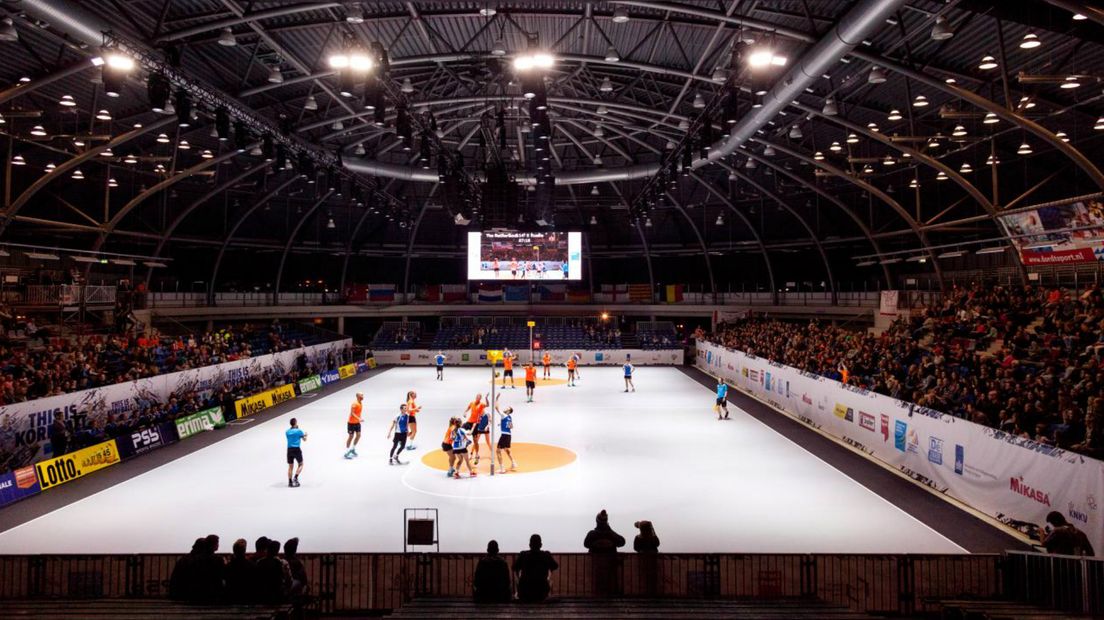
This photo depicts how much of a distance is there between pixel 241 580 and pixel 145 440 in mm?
13656

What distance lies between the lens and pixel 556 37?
21141mm

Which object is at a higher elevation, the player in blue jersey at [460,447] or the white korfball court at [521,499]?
the player in blue jersey at [460,447]

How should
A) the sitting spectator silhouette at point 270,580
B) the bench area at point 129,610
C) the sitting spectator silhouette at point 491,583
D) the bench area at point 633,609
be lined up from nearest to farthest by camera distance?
the bench area at point 129,610
the bench area at point 633,609
the sitting spectator silhouette at point 270,580
the sitting spectator silhouette at point 491,583

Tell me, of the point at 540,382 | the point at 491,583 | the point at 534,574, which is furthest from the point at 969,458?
the point at 540,382

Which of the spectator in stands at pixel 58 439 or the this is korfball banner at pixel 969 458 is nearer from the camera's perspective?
the this is korfball banner at pixel 969 458

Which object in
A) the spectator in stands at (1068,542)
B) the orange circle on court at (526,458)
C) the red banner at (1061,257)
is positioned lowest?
the orange circle on court at (526,458)

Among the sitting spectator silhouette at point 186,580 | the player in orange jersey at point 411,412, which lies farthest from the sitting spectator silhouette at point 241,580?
the player in orange jersey at point 411,412

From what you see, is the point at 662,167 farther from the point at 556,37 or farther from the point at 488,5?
the point at 488,5

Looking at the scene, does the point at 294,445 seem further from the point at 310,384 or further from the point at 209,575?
the point at 310,384

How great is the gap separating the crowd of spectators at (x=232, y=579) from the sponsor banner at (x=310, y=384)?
24494 mm

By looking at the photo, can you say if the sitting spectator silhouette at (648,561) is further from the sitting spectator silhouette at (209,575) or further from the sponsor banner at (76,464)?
the sponsor banner at (76,464)

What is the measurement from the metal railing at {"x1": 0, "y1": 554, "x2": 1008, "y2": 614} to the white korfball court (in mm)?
1996

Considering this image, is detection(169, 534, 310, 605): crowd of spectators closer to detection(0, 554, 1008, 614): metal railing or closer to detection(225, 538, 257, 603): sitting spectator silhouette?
detection(225, 538, 257, 603): sitting spectator silhouette

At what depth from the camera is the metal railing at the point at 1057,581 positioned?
6.95 meters
